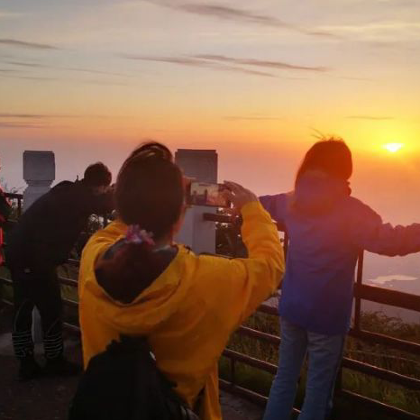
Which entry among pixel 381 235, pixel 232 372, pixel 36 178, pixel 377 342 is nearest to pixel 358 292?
pixel 377 342

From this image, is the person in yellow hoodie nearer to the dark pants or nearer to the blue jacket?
the blue jacket

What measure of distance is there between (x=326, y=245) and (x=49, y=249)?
2606 millimetres

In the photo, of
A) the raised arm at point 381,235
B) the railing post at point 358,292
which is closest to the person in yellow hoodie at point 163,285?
the raised arm at point 381,235

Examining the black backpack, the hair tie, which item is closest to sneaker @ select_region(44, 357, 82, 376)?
the black backpack

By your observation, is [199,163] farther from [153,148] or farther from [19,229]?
[153,148]

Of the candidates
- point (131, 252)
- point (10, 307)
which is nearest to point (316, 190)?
point (131, 252)

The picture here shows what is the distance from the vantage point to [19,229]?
5.21 m

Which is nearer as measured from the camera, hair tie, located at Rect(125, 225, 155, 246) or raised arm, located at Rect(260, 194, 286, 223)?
hair tie, located at Rect(125, 225, 155, 246)

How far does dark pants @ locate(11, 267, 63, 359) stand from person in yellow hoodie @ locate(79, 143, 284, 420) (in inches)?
123

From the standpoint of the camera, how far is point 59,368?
5.39 metres

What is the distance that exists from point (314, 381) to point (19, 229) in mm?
2745

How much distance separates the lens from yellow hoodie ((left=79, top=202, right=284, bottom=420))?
2100 mm

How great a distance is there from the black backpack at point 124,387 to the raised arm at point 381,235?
1487 mm

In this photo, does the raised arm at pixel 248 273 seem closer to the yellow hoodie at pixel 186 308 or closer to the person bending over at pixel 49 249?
the yellow hoodie at pixel 186 308
